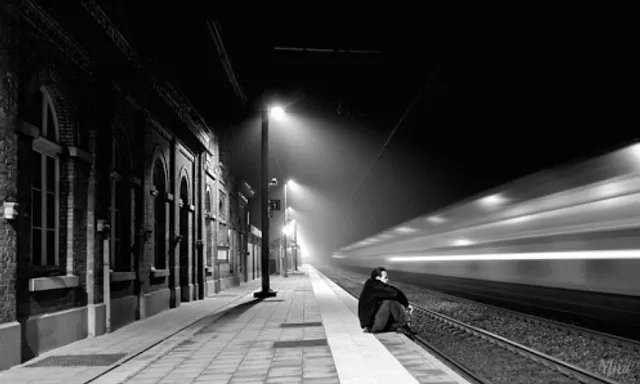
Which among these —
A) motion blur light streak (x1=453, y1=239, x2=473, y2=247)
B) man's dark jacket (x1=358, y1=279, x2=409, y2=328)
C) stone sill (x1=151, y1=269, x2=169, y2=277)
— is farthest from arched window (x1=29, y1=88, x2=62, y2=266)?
motion blur light streak (x1=453, y1=239, x2=473, y2=247)

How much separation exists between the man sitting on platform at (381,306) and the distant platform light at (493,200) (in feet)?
17.0

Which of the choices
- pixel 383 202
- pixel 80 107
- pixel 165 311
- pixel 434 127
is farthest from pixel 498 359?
pixel 383 202

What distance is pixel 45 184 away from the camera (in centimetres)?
→ 1159

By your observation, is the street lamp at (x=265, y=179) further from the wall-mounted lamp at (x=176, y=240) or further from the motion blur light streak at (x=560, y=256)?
the motion blur light streak at (x=560, y=256)

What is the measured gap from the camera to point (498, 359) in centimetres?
1027

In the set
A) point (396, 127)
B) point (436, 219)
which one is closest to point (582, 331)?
point (436, 219)

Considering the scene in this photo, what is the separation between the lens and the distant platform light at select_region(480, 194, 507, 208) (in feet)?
54.2

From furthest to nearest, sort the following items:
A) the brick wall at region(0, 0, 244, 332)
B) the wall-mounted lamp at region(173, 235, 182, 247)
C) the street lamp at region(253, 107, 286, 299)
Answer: the street lamp at region(253, 107, 286, 299) → the wall-mounted lamp at region(173, 235, 182, 247) → the brick wall at region(0, 0, 244, 332)

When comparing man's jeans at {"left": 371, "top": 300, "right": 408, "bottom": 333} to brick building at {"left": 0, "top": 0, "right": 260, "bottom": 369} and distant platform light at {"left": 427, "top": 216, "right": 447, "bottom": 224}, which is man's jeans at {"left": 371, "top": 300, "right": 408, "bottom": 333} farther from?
distant platform light at {"left": 427, "top": 216, "right": 447, "bottom": 224}

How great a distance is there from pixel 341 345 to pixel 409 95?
14941 mm

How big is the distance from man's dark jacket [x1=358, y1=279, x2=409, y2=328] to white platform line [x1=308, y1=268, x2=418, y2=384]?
0.31 metres

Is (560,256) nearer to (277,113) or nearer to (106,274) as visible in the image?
(106,274)

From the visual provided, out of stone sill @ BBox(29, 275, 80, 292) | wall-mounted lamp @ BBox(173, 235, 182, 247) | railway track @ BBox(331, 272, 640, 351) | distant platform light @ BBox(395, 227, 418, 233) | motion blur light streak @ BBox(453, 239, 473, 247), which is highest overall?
distant platform light @ BBox(395, 227, 418, 233)

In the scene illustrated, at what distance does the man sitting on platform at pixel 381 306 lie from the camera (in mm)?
12328
